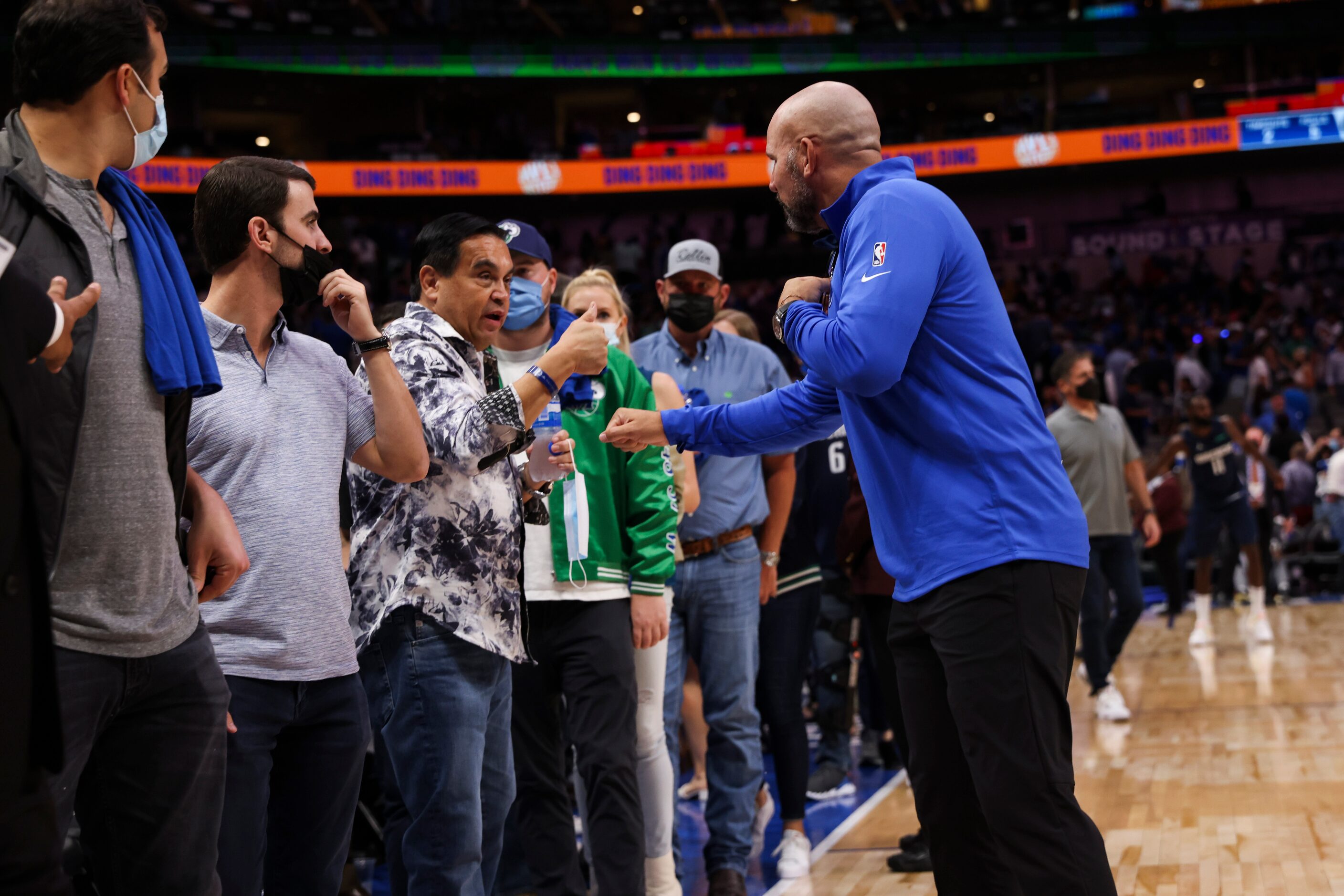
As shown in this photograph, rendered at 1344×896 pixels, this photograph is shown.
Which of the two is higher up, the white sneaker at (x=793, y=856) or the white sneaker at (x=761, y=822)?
the white sneaker at (x=793, y=856)

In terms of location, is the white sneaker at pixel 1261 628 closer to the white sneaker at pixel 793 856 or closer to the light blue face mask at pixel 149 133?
the white sneaker at pixel 793 856

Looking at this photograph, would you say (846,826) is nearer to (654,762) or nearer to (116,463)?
(654,762)

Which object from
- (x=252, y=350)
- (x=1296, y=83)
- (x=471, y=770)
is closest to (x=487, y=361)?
(x=252, y=350)

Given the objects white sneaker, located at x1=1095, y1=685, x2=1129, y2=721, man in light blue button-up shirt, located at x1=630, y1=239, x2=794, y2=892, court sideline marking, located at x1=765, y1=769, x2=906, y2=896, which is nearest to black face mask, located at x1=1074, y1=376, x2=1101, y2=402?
white sneaker, located at x1=1095, y1=685, x2=1129, y2=721

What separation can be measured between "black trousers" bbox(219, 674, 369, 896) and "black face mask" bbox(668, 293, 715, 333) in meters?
2.32

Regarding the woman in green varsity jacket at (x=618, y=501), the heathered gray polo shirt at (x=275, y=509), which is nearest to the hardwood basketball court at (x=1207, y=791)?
the woman in green varsity jacket at (x=618, y=501)

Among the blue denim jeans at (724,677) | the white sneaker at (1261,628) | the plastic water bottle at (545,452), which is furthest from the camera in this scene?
the white sneaker at (1261,628)

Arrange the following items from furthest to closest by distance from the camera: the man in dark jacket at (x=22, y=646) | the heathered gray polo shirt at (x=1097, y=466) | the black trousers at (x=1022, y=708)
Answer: the heathered gray polo shirt at (x=1097, y=466) → the black trousers at (x=1022, y=708) → the man in dark jacket at (x=22, y=646)

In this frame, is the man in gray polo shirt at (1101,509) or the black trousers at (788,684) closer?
the black trousers at (788,684)

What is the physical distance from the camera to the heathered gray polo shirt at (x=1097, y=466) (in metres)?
7.04

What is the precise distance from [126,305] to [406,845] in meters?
1.30

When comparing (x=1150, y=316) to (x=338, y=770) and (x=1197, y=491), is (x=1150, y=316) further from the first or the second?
(x=338, y=770)

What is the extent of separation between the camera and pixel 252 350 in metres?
2.40

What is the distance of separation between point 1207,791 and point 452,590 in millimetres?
3902
